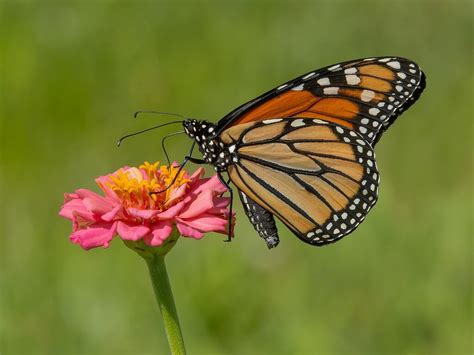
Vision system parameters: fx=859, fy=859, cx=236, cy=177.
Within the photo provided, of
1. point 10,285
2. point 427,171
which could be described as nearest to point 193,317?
point 10,285

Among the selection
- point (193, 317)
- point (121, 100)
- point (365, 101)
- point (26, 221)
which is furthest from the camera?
point (121, 100)

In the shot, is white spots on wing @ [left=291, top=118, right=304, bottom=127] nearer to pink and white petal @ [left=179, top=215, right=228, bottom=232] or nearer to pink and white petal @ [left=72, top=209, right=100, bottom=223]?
pink and white petal @ [left=179, top=215, right=228, bottom=232]

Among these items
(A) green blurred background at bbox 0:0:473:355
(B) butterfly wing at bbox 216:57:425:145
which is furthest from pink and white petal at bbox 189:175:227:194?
(A) green blurred background at bbox 0:0:473:355

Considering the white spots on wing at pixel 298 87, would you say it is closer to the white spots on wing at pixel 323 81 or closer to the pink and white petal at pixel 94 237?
the white spots on wing at pixel 323 81

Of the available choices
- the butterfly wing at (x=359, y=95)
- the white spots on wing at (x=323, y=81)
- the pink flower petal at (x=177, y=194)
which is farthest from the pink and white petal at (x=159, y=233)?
the white spots on wing at (x=323, y=81)

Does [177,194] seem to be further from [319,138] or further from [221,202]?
[319,138]

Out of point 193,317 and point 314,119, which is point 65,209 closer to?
point 314,119

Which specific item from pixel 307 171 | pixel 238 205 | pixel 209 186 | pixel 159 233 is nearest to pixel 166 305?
pixel 159 233
